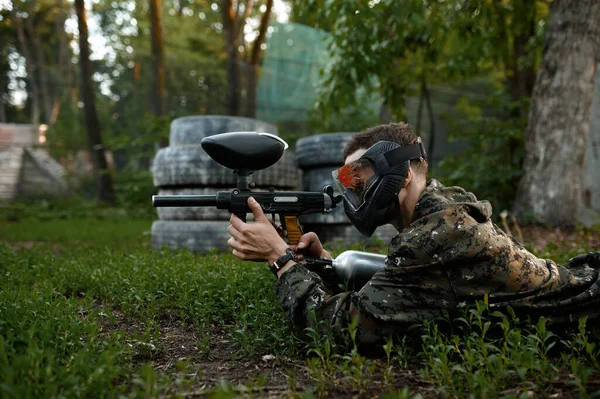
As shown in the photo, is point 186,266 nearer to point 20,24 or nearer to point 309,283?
point 309,283

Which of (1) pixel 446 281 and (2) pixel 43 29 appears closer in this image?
(1) pixel 446 281

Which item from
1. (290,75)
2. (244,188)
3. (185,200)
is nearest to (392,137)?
(244,188)

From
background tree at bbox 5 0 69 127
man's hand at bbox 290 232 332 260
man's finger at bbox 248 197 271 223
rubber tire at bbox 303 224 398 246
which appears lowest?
rubber tire at bbox 303 224 398 246

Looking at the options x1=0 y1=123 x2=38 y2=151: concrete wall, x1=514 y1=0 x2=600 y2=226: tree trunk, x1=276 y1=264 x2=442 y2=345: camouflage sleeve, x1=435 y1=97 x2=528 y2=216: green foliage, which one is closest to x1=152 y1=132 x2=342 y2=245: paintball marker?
x1=276 y1=264 x2=442 y2=345: camouflage sleeve

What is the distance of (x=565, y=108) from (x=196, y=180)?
534cm

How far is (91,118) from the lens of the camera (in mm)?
16000

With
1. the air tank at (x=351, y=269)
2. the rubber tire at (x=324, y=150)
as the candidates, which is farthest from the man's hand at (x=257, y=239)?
the rubber tire at (x=324, y=150)

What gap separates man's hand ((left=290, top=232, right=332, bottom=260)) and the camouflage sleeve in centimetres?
46

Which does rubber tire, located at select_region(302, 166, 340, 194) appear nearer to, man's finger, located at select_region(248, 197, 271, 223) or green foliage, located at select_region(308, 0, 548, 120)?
green foliage, located at select_region(308, 0, 548, 120)

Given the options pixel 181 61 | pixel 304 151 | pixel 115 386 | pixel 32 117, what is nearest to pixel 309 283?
pixel 115 386

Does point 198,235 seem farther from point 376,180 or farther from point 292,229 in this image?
point 376,180

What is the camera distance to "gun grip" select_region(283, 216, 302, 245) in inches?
126

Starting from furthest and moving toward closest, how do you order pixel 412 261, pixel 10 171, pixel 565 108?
pixel 10 171 < pixel 565 108 < pixel 412 261

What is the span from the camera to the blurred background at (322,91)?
841cm
